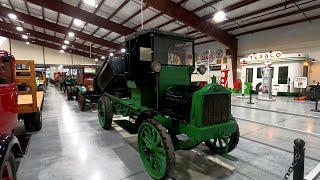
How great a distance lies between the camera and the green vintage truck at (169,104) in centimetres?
242

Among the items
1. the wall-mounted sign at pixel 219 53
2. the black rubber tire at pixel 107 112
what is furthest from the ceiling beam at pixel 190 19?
the black rubber tire at pixel 107 112

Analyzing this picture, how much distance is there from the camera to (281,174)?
2.55 metres

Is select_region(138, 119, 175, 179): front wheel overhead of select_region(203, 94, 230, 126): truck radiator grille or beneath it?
beneath

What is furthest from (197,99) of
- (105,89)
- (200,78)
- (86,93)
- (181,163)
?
(200,78)

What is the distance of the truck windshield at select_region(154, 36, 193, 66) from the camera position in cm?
317

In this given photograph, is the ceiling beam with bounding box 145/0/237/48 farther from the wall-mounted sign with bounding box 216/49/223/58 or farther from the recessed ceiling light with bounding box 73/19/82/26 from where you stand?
the recessed ceiling light with bounding box 73/19/82/26

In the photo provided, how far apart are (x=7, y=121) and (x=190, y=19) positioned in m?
9.93

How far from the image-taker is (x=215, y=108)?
255 cm

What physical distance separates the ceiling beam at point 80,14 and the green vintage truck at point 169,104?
885 cm

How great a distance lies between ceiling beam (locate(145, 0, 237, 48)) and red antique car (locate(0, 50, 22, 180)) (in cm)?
692

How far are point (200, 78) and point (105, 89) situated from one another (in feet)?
44.4

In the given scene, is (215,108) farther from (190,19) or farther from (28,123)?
(190,19)

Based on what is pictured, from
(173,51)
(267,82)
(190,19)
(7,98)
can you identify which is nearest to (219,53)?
(190,19)

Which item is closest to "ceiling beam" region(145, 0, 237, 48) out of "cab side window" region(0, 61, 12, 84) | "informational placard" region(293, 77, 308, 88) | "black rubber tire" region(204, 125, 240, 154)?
"informational placard" region(293, 77, 308, 88)
